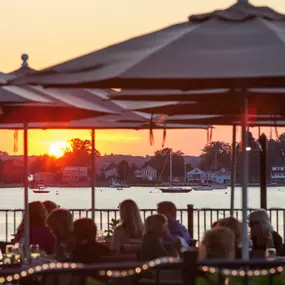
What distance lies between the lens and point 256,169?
11544cm

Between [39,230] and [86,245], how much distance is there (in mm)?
2102

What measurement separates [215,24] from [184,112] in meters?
2.52

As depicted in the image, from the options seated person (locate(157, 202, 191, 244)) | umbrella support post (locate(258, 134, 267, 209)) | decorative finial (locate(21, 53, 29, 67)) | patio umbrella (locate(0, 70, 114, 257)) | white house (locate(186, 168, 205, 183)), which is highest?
white house (locate(186, 168, 205, 183))

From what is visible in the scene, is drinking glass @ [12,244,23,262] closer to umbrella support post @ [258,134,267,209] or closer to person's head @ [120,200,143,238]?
person's head @ [120,200,143,238]

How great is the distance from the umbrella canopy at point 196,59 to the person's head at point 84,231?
1553 millimetres

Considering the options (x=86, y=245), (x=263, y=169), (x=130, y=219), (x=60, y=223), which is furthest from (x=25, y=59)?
(x=263, y=169)

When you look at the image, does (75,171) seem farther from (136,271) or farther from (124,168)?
(136,271)

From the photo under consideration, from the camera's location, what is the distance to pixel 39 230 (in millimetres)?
10609

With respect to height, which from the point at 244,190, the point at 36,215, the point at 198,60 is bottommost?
the point at 36,215

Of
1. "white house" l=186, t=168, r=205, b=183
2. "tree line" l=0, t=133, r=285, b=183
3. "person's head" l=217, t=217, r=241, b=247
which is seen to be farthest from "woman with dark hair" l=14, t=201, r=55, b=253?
"white house" l=186, t=168, r=205, b=183

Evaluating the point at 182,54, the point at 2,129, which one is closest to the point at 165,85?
the point at 182,54

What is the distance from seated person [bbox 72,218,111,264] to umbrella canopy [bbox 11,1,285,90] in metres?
1.58

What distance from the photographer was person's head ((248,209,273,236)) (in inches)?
405

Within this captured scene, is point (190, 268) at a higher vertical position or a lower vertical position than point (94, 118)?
lower
